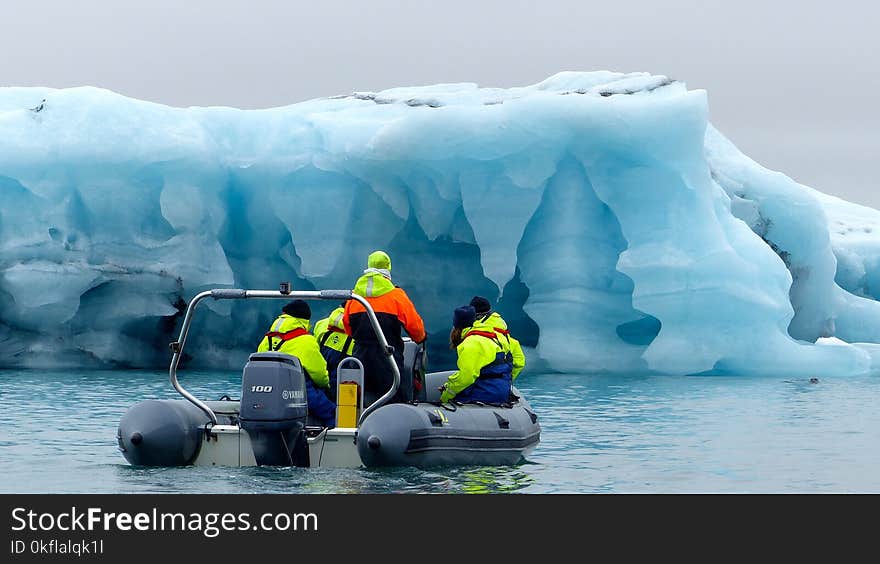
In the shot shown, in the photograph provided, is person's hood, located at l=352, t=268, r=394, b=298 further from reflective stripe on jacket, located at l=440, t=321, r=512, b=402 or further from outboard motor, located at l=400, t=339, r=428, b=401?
reflective stripe on jacket, located at l=440, t=321, r=512, b=402

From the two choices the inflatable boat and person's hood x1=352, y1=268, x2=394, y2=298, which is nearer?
the inflatable boat

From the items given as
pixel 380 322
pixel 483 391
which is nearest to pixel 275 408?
pixel 380 322

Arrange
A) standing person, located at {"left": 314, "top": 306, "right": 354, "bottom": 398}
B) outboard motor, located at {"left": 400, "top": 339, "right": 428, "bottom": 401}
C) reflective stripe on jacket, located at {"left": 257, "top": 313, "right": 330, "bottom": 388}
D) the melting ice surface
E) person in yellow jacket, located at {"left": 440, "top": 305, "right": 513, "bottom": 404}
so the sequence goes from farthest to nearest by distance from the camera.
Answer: the melting ice surface < person in yellow jacket, located at {"left": 440, "top": 305, "right": 513, "bottom": 404} < outboard motor, located at {"left": 400, "top": 339, "right": 428, "bottom": 401} < standing person, located at {"left": 314, "top": 306, "right": 354, "bottom": 398} < reflective stripe on jacket, located at {"left": 257, "top": 313, "right": 330, "bottom": 388}

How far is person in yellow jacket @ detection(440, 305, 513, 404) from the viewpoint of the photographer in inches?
398

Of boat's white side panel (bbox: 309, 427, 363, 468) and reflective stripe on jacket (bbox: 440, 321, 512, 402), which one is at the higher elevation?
reflective stripe on jacket (bbox: 440, 321, 512, 402)

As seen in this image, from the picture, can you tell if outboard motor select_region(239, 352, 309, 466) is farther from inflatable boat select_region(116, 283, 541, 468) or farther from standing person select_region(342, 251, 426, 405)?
standing person select_region(342, 251, 426, 405)

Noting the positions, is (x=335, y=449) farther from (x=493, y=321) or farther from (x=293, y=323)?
(x=493, y=321)

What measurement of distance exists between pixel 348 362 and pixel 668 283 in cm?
973

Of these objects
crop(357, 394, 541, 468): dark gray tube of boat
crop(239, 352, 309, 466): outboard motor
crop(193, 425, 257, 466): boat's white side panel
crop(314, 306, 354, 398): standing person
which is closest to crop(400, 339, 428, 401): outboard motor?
crop(357, 394, 541, 468): dark gray tube of boat

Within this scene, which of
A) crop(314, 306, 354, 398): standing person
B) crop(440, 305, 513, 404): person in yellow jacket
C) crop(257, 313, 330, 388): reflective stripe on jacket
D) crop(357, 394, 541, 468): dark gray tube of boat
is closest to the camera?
crop(357, 394, 541, 468): dark gray tube of boat

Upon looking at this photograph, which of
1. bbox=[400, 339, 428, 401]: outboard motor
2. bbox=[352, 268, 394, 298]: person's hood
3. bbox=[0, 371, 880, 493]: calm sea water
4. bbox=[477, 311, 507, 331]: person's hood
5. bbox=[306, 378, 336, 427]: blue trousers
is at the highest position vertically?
bbox=[352, 268, 394, 298]: person's hood

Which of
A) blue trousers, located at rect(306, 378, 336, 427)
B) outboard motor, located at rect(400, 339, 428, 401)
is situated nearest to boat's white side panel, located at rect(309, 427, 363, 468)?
blue trousers, located at rect(306, 378, 336, 427)

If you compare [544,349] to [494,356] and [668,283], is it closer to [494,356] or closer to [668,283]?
[668,283]

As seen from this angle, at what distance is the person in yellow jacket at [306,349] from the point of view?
31.3 feet
